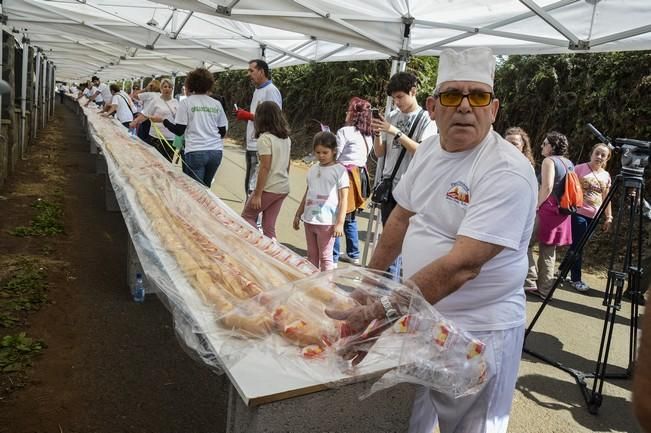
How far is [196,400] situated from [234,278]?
1.07 metres

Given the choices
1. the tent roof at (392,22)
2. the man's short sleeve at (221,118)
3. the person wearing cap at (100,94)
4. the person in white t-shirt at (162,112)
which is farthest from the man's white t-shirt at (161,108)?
the person wearing cap at (100,94)

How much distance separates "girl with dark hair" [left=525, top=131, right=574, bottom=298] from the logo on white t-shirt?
3824 mm

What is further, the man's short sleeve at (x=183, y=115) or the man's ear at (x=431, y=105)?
the man's short sleeve at (x=183, y=115)

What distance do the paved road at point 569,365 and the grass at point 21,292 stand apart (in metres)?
2.82

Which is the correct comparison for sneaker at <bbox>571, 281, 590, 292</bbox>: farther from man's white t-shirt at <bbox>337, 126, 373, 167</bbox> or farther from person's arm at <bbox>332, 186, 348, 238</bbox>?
person's arm at <bbox>332, 186, 348, 238</bbox>

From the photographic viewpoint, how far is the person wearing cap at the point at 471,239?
1.60 meters

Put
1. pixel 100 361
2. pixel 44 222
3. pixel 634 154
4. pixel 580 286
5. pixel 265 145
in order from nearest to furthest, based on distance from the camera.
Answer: pixel 634 154, pixel 100 361, pixel 265 145, pixel 580 286, pixel 44 222

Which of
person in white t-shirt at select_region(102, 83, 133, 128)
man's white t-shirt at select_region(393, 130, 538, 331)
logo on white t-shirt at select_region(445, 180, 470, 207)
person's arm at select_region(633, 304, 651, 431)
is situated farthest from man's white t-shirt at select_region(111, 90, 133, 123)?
person's arm at select_region(633, 304, 651, 431)

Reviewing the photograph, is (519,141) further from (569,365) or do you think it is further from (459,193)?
(459,193)

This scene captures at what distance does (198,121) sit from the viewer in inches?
224

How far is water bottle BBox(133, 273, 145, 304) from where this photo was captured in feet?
13.9

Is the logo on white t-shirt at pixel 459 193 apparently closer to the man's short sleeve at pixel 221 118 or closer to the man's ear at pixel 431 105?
the man's ear at pixel 431 105

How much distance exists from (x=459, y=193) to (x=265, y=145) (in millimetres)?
3005

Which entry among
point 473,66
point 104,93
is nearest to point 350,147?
point 473,66
